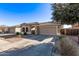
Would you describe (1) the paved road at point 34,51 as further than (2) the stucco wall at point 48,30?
No

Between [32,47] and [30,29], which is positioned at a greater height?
[30,29]

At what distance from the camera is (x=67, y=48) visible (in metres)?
6.01

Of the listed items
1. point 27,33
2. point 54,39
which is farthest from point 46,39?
point 27,33

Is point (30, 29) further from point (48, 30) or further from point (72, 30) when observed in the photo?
point (72, 30)

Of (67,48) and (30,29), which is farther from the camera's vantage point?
(30,29)

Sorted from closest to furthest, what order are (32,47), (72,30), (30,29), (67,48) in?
(67,48) < (32,47) < (72,30) < (30,29)

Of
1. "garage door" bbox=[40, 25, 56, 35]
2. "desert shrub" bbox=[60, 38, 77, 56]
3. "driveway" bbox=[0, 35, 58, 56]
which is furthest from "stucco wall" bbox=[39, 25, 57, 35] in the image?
"desert shrub" bbox=[60, 38, 77, 56]

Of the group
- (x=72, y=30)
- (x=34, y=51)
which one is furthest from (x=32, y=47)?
(x=72, y=30)

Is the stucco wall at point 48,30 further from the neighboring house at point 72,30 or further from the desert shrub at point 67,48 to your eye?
the desert shrub at point 67,48

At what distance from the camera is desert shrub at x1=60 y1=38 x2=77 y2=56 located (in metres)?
6.00

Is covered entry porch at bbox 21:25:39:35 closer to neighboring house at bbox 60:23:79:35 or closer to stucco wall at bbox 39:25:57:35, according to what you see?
stucco wall at bbox 39:25:57:35

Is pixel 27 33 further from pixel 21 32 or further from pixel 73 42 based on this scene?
pixel 73 42

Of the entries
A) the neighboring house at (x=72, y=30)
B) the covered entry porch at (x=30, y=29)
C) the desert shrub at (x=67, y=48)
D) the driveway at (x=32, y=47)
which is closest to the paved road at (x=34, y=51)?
the driveway at (x=32, y=47)

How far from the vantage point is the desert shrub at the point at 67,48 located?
5996 millimetres
